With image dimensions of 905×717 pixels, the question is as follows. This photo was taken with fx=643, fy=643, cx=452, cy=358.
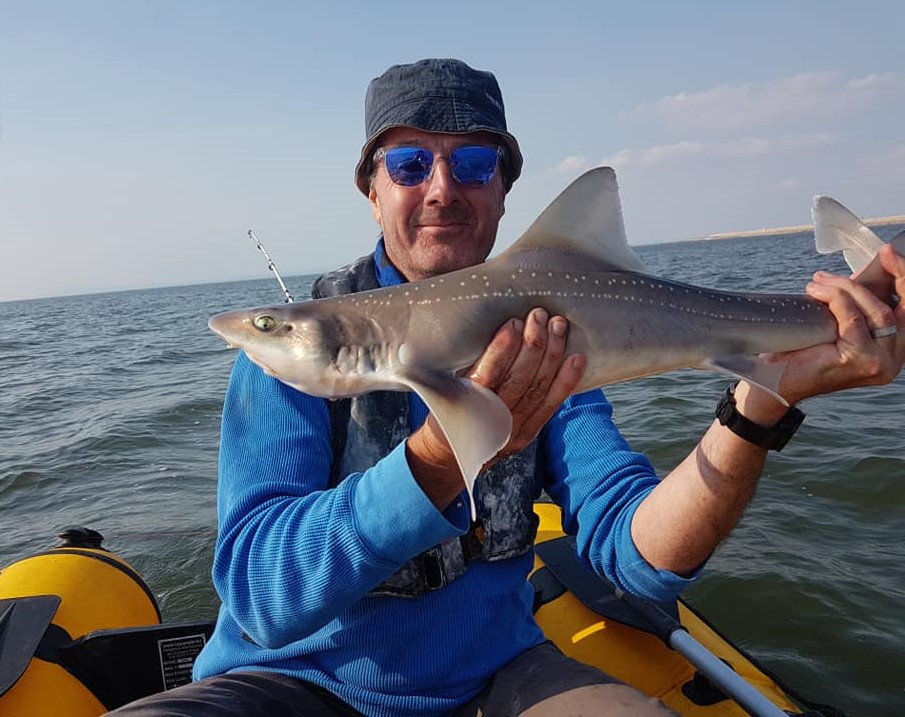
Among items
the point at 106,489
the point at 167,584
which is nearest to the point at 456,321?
the point at 167,584

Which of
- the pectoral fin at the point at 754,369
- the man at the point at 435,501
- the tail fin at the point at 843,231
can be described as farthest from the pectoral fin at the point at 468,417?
the tail fin at the point at 843,231

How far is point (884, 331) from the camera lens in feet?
7.88

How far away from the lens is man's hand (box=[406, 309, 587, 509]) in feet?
7.13

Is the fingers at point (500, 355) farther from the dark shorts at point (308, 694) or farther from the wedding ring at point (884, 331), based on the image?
the wedding ring at point (884, 331)

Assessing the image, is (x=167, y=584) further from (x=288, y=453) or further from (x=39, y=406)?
(x=39, y=406)

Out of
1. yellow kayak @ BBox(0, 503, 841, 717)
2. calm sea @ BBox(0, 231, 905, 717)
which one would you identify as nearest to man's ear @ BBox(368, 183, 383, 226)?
yellow kayak @ BBox(0, 503, 841, 717)

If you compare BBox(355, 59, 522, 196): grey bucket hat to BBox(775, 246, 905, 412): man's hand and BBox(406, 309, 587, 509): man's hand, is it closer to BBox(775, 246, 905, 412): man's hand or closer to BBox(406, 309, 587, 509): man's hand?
BBox(406, 309, 587, 509): man's hand

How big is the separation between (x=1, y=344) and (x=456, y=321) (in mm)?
32823

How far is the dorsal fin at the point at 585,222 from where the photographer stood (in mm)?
2439

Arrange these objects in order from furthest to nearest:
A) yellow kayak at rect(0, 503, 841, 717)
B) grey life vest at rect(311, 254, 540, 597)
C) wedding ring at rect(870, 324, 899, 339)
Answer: yellow kayak at rect(0, 503, 841, 717)
grey life vest at rect(311, 254, 540, 597)
wedding ring at rect(870, 324, 899, 339)

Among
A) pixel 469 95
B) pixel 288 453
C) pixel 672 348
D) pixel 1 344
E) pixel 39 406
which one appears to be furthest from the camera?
pixel 1 344

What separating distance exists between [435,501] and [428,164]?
5.16ft

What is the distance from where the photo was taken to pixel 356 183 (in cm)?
337

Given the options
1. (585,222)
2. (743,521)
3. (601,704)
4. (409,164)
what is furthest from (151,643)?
(743,521)
